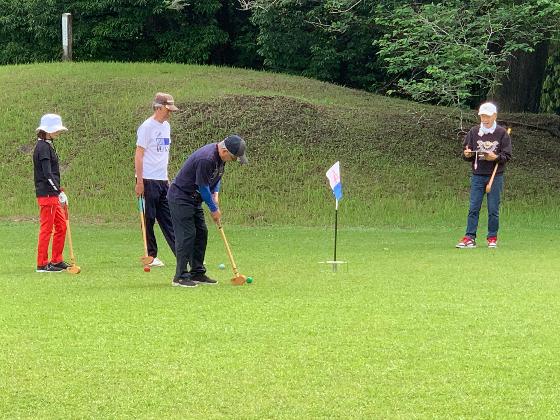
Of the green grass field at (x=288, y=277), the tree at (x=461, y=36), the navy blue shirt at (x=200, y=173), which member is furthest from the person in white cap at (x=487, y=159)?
the navy blue shirt at (x=200, y=173)

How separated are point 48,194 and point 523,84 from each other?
2004cm

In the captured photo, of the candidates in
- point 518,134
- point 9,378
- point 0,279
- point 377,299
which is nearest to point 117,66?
point 518,134

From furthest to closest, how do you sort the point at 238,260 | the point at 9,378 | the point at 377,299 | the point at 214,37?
the point at 214,37, the point at 238,260, the point at 377,299, the point at 9,378

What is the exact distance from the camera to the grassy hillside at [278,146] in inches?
866

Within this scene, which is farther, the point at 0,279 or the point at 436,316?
the point at 0,279

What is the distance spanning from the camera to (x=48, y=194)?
12727mm

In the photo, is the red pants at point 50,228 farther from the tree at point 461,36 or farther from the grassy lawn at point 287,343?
the tree at point 461,36

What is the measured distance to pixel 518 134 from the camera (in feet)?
87.8

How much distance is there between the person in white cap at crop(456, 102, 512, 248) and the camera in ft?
51.3

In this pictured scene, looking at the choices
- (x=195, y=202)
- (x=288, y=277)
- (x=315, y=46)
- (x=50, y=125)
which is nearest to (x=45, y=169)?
(x=50, y=125)

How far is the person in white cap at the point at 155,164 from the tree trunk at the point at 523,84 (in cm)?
1778

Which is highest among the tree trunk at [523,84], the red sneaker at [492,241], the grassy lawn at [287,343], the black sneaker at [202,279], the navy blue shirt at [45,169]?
the tree trunk at [523,84]

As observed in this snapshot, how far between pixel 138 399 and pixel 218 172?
4.86 m

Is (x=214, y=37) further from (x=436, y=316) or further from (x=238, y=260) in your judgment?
(x=436, y=316)
